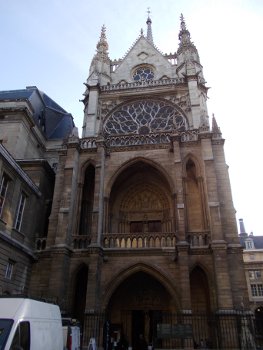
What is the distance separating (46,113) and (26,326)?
22.4m

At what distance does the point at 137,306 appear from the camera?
1538cm

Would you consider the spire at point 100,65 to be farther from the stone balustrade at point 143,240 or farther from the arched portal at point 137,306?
the arched portal at point 137,306

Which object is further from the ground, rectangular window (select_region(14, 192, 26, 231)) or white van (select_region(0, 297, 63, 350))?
rectangular window (select_region(14, 192, 26, 231))

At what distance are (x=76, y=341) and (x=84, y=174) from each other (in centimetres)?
917

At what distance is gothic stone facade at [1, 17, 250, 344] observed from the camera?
13.5m

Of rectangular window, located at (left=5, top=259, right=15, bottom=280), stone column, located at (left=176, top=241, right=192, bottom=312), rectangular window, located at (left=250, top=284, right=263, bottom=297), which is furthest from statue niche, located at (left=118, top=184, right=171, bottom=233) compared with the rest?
rectangular window, located at (left=250, top=284, right=263, bottom=297)

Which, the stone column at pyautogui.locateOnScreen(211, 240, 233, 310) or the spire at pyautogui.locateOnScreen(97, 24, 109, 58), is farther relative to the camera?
the spire at pyautogui.locateOnScreen(97, 24, 109, 58)

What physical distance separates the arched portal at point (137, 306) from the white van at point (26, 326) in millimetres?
8338

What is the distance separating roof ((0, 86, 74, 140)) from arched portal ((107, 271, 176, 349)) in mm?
11582

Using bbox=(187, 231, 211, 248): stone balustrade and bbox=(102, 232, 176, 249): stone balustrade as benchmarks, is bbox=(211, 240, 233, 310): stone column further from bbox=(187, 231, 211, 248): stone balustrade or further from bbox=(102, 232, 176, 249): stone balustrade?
bbox=(102, 232, 176, 249): stone balustrade

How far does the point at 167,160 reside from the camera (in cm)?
1650

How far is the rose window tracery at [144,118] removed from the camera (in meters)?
21.1

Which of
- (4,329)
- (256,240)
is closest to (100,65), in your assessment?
(4,329)

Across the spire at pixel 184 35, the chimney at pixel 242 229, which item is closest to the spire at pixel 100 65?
the spire at pixel 184 35
